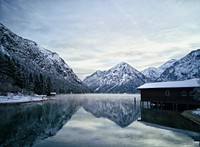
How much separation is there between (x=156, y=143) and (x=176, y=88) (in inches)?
1197

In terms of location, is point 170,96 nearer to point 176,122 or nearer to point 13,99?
point 176,122

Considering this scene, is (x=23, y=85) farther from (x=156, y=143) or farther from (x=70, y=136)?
(x=156, y=143)

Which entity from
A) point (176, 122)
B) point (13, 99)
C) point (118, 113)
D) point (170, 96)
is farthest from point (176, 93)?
point (13, 99)

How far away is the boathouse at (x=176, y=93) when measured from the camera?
42.2 m

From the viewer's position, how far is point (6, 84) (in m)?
72.5

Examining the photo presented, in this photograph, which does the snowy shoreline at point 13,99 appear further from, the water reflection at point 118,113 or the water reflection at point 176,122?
the water reflection at point 176,122

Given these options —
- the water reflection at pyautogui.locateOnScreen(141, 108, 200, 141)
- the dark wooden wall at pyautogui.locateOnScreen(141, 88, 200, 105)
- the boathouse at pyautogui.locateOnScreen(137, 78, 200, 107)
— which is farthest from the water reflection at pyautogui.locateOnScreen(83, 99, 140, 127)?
the boathouse at pyautogui.locateOnScreen(137, 78, 200, 107)

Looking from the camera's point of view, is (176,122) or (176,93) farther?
(176,93)

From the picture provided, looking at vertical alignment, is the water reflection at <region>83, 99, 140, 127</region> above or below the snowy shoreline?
below

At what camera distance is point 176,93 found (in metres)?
46.4

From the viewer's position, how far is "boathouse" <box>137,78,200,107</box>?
42.2m

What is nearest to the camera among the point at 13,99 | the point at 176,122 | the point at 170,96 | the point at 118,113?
the point at 176,122

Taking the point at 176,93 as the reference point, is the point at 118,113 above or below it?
below

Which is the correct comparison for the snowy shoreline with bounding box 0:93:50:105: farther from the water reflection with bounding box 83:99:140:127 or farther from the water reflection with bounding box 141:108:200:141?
the water reflection with bounding box 141:108:200:141
